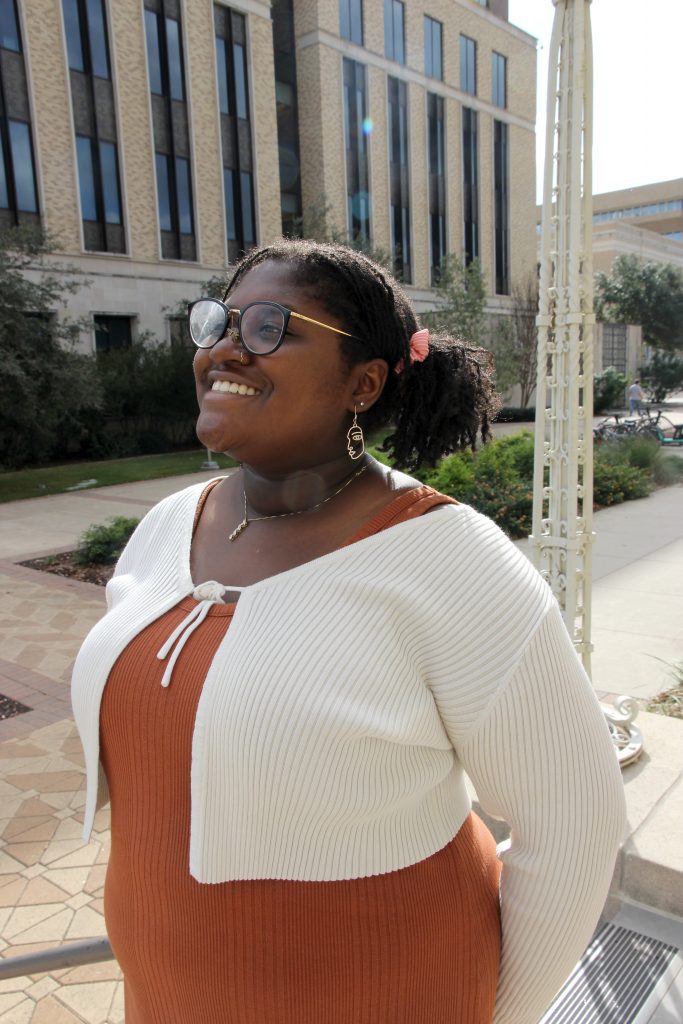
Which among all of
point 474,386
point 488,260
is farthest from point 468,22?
point 474,386

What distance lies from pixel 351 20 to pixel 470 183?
8574mm

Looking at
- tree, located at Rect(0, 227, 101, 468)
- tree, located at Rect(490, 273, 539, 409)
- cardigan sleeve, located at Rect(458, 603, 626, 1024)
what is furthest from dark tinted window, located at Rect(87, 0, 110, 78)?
cardigan sleeve, located at Rect(458, 603, 626, 1024)

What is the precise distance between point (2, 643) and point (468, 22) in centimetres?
3509

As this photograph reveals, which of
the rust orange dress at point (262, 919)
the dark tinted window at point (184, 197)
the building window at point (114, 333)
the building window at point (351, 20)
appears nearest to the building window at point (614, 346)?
the building window at point (351, 20)

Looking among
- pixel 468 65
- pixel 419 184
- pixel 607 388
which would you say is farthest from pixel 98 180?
pixel 607 388

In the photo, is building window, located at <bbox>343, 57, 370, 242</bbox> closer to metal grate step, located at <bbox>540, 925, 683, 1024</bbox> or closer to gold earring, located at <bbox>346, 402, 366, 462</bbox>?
metal grate step, located at <bbox>540, 925, 683, 1024</bbox>

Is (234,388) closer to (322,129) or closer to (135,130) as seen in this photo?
(135,130)

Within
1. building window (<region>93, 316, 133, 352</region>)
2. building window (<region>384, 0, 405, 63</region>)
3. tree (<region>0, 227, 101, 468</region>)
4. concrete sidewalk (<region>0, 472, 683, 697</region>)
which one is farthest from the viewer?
building window (<region>384, 0, 405, 63</region>)

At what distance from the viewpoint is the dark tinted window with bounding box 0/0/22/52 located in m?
19.1

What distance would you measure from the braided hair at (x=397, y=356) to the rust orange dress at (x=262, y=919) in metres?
0.25

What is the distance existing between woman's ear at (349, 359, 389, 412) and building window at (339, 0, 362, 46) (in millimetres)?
31293

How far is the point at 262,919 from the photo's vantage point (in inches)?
45.0

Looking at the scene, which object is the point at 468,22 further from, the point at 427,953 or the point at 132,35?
the point at 427,953

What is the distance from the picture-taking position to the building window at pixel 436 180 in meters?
31.6
